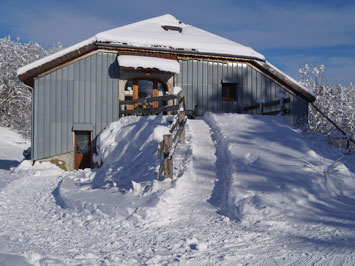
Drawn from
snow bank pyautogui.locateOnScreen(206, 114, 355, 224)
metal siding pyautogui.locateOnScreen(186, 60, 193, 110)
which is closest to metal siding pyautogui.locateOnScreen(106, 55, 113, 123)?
metal siding pyautogui.locateOnScreen(186, 60, 193, 110)

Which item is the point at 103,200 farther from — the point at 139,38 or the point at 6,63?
the point at 6,63

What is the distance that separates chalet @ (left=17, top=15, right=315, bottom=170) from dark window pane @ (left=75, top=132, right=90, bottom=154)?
38 millimetres

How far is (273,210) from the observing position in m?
5.39

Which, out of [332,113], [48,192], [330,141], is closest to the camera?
[48,192]

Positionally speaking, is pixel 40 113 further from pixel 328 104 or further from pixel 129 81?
pixel 328 104

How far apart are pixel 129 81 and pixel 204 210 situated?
9.26 m

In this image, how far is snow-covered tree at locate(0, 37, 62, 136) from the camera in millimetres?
31348

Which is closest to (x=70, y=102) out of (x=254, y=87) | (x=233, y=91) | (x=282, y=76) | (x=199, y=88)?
(x=199, y=88)

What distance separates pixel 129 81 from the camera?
45.8ft

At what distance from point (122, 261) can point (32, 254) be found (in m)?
1.11

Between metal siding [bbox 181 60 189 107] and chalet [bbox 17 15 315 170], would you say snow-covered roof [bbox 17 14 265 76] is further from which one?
metal siding [bbox 181 60 189 107]

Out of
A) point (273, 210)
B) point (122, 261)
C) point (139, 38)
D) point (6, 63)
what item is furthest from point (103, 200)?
point (6, 63)

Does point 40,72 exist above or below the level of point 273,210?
above

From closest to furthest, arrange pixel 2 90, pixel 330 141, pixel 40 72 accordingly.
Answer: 1. pixel 330 141
2. pixel 40 72
3. pixel 2 90
